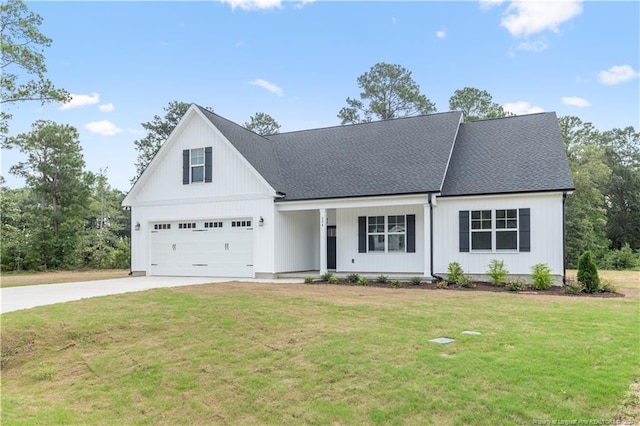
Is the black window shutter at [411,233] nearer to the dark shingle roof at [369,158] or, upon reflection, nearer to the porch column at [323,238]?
the dark shingle roof at [369,158]

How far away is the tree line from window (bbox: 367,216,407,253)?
1154 cm

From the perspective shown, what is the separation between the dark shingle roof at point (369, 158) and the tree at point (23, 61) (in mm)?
8898

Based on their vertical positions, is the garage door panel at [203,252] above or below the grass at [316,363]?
above

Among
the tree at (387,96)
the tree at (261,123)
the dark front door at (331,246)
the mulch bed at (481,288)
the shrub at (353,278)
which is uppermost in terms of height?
the tree at (387,96)

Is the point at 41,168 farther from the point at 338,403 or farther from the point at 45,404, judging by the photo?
the point at 338,403

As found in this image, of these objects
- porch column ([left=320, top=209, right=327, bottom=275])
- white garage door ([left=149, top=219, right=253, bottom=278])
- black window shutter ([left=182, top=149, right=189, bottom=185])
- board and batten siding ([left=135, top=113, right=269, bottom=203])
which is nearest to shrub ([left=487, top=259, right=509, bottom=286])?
porch column ([left=320, top=209, right=327, bottom=275])

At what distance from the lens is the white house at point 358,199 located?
1477 cm

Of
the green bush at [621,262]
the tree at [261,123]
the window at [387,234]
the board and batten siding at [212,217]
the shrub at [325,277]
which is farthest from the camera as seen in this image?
the tree at [261,123]

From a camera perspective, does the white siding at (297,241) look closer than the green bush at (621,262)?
Yes

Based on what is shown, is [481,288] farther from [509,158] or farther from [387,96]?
[387,96]

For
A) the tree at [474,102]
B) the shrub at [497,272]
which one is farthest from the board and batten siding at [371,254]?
the tree at [474,102]

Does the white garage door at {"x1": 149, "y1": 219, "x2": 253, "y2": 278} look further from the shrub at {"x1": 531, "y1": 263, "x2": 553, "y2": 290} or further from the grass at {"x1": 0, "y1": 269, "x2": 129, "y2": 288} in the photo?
the shrub at {"x1": 531, "y1": 263, "x2": 553, "y2": 290}

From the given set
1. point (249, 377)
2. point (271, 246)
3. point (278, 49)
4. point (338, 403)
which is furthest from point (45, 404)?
point (278, 49)

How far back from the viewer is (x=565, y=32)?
18.3 m
